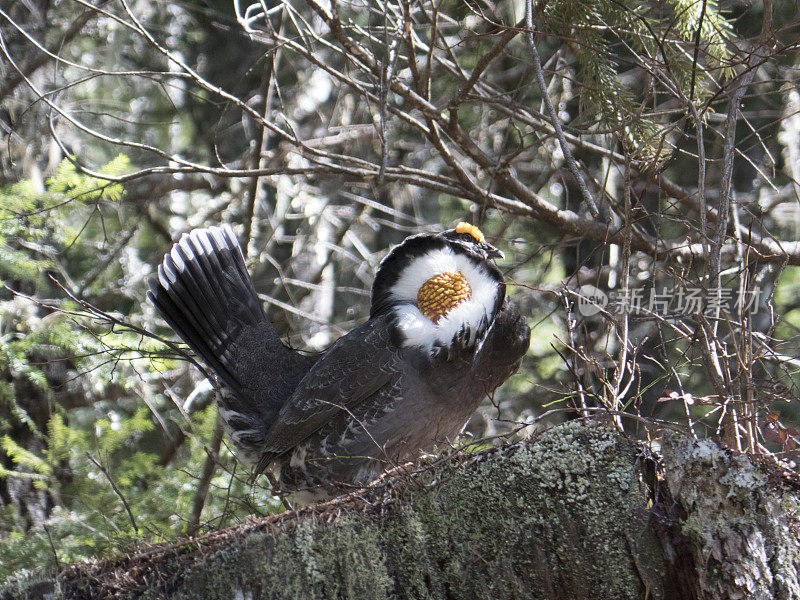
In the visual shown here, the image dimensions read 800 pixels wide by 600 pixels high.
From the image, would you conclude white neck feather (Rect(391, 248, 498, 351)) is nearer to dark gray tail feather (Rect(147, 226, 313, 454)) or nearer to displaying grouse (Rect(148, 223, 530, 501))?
displaying grouse (Rect(148, 223, 530, 501))

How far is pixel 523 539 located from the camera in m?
2.04

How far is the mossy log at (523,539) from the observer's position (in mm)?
1877

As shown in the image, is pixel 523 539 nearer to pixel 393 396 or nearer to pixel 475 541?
pixel 475 541

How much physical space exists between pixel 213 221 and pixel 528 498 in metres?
4.21

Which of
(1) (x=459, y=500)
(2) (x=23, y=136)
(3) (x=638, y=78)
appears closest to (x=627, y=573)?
(1) (x=459, y=500)

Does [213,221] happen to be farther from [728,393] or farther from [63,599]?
[728,393]

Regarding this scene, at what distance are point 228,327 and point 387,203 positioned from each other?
10.6 feet

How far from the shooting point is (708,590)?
6.03 ft

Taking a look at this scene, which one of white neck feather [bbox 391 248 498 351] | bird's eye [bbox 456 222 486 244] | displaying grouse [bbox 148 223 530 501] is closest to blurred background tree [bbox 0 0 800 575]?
bird's eye [bbox 456 222 486 244]

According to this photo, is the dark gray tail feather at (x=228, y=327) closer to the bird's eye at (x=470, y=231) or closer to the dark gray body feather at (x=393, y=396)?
the dark gray body feather at (x=393, y=396)

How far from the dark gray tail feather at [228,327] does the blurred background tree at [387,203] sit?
0.23 metres

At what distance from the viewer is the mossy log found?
1877 millimetres

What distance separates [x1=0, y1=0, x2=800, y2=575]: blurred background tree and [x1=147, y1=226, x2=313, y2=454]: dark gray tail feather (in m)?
0.23

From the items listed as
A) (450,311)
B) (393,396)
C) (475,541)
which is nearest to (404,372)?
(393,396)
